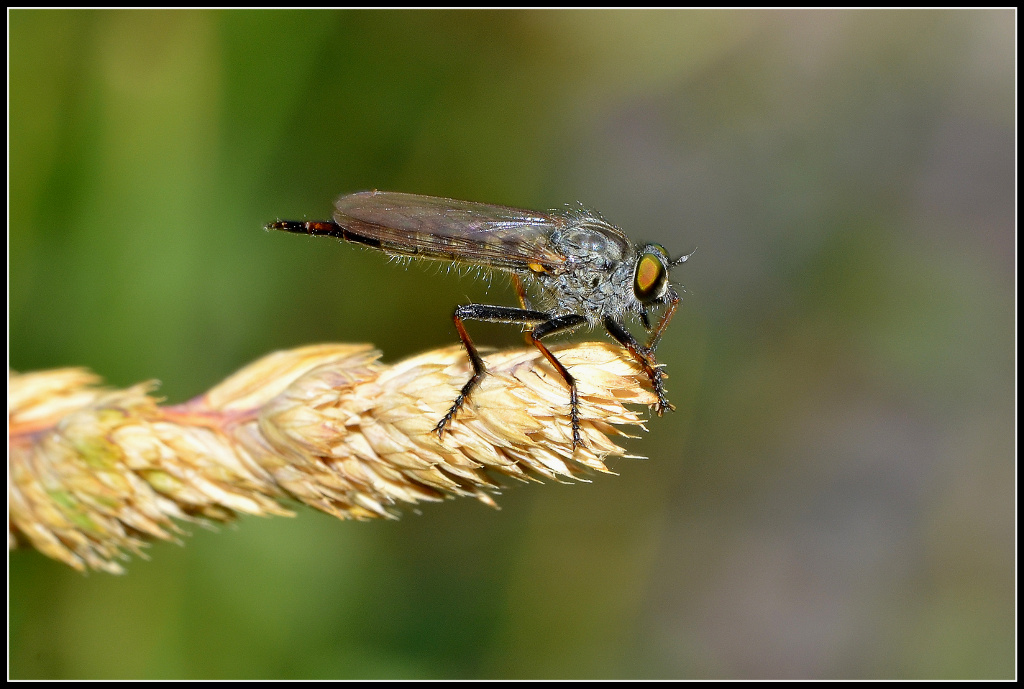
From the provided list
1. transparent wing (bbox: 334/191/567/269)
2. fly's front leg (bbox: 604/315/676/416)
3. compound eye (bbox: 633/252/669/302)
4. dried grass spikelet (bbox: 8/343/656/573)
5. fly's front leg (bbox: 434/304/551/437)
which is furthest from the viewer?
compound eye (bbox: 633/252/669/302)

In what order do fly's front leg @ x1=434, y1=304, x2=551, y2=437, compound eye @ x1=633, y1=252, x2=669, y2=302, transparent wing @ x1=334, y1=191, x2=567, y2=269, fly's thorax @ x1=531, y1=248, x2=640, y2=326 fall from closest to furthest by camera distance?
fly's front leg @ x1=434, y1=304, x2=551, y2=437
transparent wing @ x1=334, y1=191, x2=567, y2=269
compound eye @ x1=633, y1=252, x2=669, y2=302
fly's thorax @ x1=531, y1=248, x2=640, y2=326

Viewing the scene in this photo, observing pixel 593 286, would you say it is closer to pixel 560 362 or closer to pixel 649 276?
pixel 649 276

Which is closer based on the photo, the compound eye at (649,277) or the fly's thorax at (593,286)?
the compound eye at (649,277)

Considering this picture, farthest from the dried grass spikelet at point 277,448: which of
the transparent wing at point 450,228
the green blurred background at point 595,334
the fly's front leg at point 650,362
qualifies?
the green blurred background at point 595,334

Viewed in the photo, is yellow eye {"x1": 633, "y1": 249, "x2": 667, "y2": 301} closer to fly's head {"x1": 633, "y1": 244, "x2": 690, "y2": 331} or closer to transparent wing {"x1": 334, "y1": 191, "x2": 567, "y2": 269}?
fly's head {"x1": 633, "y1": 244, "x2": 690, "y2": 331}

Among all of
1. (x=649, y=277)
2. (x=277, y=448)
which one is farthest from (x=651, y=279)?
(x=277, y=448)

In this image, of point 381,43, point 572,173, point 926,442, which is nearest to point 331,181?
point 381,43

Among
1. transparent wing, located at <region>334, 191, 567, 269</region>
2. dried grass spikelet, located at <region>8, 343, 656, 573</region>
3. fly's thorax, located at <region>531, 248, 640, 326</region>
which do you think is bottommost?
dried grass spikelet, located at <region>8, 343, 656, 573</region>

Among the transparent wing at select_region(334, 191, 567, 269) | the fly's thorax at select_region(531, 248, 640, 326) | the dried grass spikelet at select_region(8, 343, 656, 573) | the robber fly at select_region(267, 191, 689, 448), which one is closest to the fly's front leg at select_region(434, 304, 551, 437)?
the robber fly at select_region(267, 191, 689, 448)

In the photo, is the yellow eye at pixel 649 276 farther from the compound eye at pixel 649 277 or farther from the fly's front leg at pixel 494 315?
the fly's front leg at pixel 494 315
